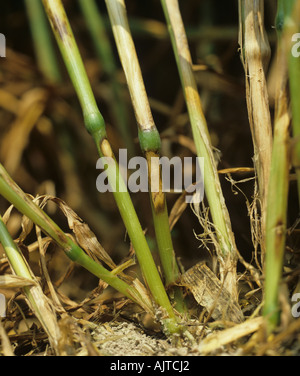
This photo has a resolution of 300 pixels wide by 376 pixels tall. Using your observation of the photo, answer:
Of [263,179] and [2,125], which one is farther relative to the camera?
[2,125]

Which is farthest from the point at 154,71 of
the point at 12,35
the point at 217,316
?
the point at 217,316

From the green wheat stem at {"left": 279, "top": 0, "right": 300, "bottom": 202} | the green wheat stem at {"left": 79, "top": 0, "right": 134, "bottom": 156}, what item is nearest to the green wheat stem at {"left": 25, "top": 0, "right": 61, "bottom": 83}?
the green wheat stem at {"left": 79, "top": 0, "right": 134, "bottom": 156}

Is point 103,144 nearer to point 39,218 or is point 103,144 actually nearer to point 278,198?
point 39,218

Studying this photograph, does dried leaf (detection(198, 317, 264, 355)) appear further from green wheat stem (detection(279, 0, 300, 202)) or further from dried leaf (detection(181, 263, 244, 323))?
green wheat stem (detection(279, 0, 300, 202))

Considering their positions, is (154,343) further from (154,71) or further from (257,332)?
(154,71)

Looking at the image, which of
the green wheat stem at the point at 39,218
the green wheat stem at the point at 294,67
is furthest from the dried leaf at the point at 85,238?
the green wheat stem at the point at 294,67

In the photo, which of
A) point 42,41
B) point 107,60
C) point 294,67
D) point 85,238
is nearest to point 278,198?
point 294,67
